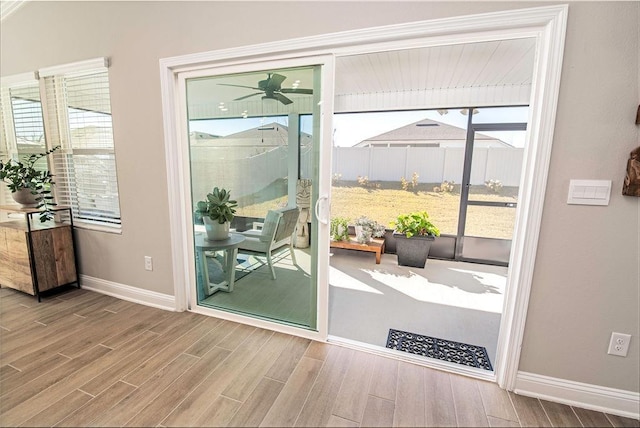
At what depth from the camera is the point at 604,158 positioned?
1.47 metres

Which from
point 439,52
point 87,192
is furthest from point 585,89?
point 87,192

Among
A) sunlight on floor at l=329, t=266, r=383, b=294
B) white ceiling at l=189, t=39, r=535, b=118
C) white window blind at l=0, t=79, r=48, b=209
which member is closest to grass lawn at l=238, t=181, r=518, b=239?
sunlight on floor at l=329, t=266, r=383, b=294

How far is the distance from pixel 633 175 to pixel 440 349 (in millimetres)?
1590

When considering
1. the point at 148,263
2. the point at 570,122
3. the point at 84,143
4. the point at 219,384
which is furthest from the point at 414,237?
the point at 84,143

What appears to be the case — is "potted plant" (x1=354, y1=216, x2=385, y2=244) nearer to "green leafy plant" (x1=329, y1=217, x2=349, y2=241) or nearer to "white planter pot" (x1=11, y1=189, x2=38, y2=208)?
"green leafy plant" (x1=329, y1=217, x2=349, y2=241)

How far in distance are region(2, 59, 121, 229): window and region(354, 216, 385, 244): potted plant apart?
309 centimetres

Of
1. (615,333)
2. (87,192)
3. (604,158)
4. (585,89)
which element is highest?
(585,89)

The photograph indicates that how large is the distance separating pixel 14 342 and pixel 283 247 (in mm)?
2088

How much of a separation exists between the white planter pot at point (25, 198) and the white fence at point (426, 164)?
3762 mm

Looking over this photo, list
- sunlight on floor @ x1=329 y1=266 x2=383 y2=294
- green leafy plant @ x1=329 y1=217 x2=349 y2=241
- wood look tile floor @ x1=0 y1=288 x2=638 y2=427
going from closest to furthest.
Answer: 1. wood look tile floor @ x1=0 y1=288 x2=638 y2=427
2. sunlight on floor @ x1=329 y1=266 x2=383 y2=294
3. green leafy plant @ x1=329 y1=217 x2=349 y2=241

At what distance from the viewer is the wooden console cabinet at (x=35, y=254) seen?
2.63 meters

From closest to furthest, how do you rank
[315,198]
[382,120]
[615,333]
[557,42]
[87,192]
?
[557,42] < [615,333] < [315,198] < [87,192] < [382,120]

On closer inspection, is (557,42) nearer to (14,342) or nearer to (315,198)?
(315,198)

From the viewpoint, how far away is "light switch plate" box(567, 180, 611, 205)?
58.3 inches
